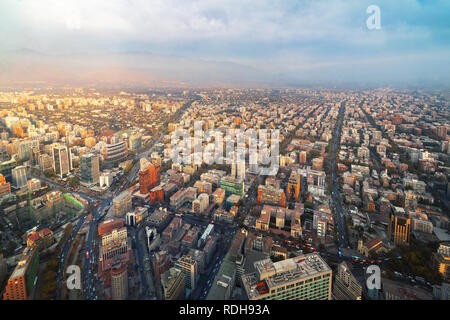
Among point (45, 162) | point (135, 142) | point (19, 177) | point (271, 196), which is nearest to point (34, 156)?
point (45, 162)

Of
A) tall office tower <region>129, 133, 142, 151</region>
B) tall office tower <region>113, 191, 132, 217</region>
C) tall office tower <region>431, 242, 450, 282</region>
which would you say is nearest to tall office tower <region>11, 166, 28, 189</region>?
tall office tower <region>113, 191, 132, 217</region>

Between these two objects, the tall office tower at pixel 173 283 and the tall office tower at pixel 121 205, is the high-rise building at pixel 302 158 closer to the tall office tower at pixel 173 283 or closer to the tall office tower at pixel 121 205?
the tall office tower at pixel 121 205

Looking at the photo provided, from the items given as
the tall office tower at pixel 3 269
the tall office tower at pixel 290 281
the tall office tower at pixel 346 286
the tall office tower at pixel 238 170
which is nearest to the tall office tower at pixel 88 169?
the tall office tower at pixel 3 269

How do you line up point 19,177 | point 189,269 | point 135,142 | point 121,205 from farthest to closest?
point 135,142 < point 19,177 < point 121,205 < point 189,269

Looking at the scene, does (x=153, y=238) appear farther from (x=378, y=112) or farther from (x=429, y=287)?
(x=378, y=112)

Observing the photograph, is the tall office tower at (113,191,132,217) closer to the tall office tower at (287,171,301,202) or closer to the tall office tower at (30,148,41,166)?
the tall office tower at (287,171,301,202)

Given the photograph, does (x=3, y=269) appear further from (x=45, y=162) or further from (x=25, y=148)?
(x=25, y=148)
